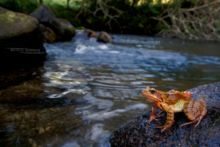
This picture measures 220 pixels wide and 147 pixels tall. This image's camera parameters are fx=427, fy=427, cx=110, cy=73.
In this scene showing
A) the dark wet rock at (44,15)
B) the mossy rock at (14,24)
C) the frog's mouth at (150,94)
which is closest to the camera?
the frog's mouth at (150,94)

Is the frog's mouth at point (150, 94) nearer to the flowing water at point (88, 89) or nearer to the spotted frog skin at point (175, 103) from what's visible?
the spotted frog skin at point (175, 103)

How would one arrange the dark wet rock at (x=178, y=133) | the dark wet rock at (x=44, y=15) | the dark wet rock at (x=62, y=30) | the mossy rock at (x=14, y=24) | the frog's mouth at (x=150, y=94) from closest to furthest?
the frog's mouth at (x=150, y=94)
the dark wet rock at (x=178, y=133)
the mossy rock at (x=14, y=24)
the dark wet rock at (x=44, y=15)
the dark wet rock at (x=62, y=30)

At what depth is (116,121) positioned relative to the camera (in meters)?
7.05

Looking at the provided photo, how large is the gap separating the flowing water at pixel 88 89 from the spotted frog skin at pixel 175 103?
1.65m

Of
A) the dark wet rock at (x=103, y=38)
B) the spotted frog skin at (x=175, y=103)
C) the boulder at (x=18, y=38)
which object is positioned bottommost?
the dark wet rock at (x=103, y=38)

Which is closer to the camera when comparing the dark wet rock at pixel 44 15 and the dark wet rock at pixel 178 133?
the dark wet rock at pixel 178 133

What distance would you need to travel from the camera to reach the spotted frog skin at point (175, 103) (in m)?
4.34

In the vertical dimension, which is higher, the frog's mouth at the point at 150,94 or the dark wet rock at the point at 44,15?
the frog's mouth at the point at 150,94

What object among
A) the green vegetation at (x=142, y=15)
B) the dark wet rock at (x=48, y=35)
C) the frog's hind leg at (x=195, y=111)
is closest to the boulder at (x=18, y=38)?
the dark wet rock at (x=48, y=35)

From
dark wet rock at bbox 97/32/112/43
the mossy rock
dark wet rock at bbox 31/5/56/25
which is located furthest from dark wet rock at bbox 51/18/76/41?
the mossy rock

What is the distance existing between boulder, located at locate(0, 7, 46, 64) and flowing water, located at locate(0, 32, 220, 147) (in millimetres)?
670

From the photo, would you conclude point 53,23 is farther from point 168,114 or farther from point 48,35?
point 168,114

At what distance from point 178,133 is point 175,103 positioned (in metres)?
0.37

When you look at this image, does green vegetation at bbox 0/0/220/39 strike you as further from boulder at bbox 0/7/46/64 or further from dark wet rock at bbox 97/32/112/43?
boulder at bbox 0/7/46/64
